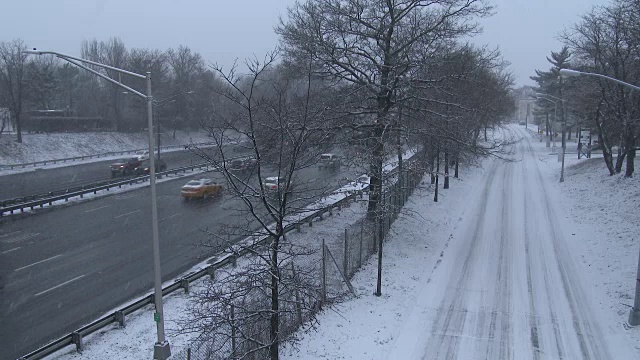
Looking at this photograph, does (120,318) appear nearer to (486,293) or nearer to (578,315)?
(486,293)

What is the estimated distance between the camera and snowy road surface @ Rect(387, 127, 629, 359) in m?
12.7

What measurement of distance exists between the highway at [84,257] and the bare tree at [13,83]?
98.7ft

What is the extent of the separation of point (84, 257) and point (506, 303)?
1598 cm

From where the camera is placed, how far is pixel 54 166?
167 feet

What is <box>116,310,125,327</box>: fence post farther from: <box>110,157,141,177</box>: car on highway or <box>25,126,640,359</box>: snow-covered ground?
<box>110,157,141,177</box>: car on highway

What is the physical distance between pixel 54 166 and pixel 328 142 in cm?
4087

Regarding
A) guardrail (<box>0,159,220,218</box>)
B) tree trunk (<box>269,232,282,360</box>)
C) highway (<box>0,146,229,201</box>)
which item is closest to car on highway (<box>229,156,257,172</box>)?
tree trunk (<box>269,232,282,360</box>)

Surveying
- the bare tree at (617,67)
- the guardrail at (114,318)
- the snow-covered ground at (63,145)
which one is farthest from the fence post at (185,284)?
the snow-covered ground at (63,145)

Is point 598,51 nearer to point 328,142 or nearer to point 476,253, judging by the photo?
point 476,253

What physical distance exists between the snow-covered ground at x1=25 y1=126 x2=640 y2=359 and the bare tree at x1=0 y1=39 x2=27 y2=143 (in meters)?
44.9

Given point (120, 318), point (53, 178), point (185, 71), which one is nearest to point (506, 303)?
point (120, 318)

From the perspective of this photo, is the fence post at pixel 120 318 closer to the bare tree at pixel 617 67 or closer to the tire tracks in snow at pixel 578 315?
the tire tracks in snow at pixel 578 315

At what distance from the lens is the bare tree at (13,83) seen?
55.5 m

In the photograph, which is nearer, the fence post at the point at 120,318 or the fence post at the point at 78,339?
the fence post at the point at 78,339
